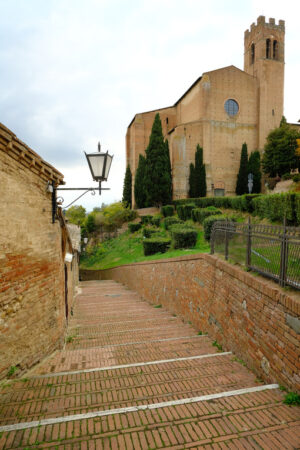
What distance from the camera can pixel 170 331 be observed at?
21.2 ft

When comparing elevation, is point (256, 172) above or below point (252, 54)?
below

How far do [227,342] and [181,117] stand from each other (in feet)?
116

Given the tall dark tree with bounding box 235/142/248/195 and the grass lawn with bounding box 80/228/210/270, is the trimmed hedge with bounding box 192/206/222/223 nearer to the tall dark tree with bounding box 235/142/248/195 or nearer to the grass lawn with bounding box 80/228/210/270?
the grass lawn with bounding box 80/228/210/270

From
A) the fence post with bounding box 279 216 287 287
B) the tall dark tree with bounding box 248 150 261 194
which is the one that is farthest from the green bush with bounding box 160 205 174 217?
the fence post with bounding box 279 216 287 287

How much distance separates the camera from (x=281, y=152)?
28766mm

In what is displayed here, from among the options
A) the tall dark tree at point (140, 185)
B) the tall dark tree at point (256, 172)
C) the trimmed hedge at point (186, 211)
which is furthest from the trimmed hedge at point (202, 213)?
the tall dark tree at point (140, 185)

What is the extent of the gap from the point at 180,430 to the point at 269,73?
124 feet

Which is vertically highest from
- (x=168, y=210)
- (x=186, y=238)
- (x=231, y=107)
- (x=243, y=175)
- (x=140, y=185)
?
(x=231, y=107)

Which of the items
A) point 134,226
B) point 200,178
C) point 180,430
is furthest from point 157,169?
point 180,430

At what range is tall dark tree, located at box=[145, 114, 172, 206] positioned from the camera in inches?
1169

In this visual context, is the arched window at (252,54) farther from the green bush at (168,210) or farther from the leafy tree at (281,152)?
the green bush at (168,210)

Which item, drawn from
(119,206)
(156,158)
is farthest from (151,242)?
(119,206)

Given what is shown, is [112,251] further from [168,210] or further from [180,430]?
[180,430]

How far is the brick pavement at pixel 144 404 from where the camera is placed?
101 inches
